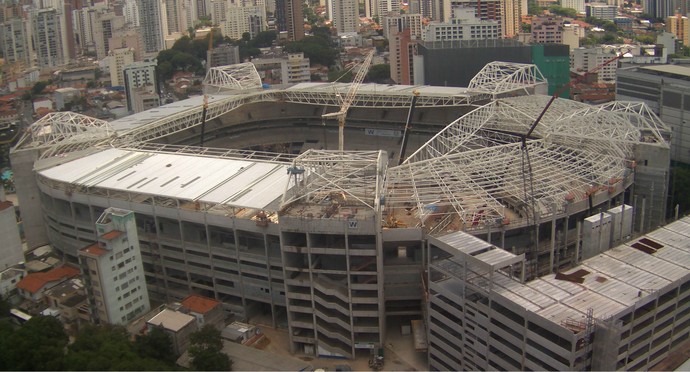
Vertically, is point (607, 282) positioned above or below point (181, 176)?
below

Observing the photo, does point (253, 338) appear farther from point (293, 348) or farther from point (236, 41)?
point (236, 41)

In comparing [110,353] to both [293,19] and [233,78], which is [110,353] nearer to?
[233,78]

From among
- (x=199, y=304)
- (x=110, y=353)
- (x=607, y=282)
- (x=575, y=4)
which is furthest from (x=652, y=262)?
(x=575, y=4)

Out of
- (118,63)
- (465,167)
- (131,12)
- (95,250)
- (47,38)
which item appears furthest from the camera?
(131,12)

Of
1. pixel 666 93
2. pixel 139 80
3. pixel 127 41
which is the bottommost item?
pixel 666 93

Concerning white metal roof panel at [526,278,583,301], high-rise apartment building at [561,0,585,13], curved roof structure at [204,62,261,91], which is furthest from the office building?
high-rise apartment building at [561,0,585,13]
